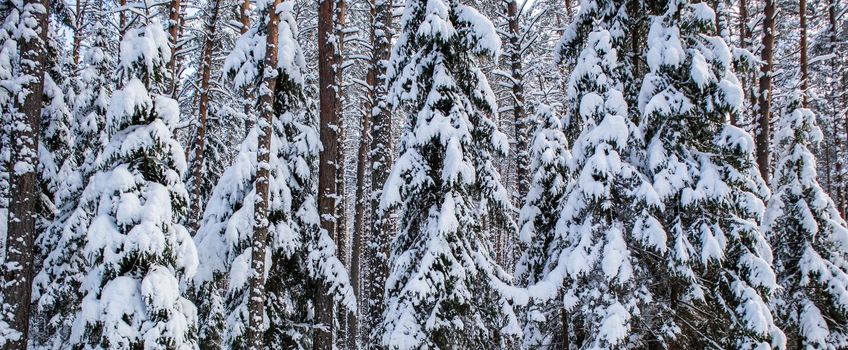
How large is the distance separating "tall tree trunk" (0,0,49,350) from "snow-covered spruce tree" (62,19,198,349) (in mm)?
2124

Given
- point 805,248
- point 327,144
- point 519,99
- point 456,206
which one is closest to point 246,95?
point 327,144

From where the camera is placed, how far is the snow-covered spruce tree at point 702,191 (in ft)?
31.5

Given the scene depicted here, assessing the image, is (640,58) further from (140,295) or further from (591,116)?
(140,295)

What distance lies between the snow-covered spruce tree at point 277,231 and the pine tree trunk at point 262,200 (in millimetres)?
272

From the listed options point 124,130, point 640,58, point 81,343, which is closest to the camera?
point 81,343

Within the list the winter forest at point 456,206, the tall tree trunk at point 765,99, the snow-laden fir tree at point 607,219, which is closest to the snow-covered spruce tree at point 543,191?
the winter forest at point 456,206

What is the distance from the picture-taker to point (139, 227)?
820 cm

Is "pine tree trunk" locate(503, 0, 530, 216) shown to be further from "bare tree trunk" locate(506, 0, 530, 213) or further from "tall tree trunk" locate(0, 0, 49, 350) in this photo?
"tall tree trunk" locate(0, 0, 49, 350)

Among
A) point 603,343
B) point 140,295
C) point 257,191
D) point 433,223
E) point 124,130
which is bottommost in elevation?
point 603,343

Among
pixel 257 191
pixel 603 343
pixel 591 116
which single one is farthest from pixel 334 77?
pixel 603 343

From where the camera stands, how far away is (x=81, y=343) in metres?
8.24

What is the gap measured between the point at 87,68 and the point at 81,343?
395 inches

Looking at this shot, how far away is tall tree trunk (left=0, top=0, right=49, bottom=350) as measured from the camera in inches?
392

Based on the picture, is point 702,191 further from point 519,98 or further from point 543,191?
point 519,98
